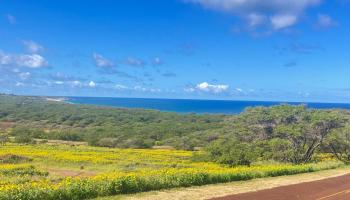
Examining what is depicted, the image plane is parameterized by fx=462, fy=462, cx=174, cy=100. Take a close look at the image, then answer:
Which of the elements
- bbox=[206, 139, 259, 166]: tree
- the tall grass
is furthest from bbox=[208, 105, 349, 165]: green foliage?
the tall grass

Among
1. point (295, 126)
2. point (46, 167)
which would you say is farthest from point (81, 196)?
point (295, 126)

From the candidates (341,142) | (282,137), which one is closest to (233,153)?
(282,137)

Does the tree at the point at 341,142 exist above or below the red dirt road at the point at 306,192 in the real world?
above

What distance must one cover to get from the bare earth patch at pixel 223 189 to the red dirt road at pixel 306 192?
59 cm

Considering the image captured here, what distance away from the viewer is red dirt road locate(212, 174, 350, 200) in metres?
18.5

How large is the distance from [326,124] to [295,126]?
263 cm

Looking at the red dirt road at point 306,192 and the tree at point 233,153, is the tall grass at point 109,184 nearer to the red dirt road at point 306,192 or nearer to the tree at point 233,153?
the red dirt road at point 306,192

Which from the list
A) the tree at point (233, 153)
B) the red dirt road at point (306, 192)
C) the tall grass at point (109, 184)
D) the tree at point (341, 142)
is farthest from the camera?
the tree at point (233, 153)

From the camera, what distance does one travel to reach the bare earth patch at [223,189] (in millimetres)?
16953

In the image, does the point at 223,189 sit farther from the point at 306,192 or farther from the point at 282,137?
the point at 282,137

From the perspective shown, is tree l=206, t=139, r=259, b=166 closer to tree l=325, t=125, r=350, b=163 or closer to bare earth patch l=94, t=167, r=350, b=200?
tree l=325, t=125, r=350, b=163

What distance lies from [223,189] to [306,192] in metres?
3.74

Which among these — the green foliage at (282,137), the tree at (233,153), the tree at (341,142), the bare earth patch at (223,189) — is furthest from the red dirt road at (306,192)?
the tree at (233,153)

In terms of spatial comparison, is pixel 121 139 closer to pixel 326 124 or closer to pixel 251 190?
pixel 326 124
